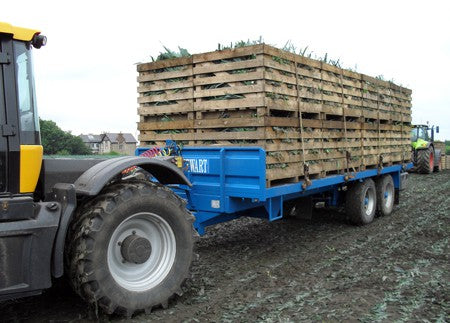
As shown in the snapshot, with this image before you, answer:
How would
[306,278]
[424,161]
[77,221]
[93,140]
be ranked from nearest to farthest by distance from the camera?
[77,221], [306,278], [424,161], [93,140]

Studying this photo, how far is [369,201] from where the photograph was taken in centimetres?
837

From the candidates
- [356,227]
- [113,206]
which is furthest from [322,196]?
[113,206]

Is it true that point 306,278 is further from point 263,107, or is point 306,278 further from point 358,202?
point 358,202

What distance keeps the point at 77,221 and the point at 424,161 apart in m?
18.6

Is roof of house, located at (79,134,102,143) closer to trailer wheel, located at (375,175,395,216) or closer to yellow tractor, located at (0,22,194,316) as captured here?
trailer wheel, located at (375,175,395,216)

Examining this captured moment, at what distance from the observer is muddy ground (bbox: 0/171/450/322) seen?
3889mm

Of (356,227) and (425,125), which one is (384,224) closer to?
(356,227)

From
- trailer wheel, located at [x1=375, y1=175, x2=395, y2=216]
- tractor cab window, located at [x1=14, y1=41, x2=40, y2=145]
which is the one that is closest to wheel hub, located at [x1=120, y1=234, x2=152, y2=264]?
tractor cab window, located at [x1=14, y1=41, x2=40, y2=145]

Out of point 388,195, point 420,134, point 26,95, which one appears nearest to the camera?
point 26,95

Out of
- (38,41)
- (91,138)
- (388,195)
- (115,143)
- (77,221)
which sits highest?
(91,138)

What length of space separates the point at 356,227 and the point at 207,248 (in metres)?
3.00

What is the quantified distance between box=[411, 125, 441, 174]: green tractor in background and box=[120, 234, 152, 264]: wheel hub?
17209 millimetres

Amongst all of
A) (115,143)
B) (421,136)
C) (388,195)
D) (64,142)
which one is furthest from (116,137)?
(388,195)

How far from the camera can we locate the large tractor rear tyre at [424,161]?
19.4 meters
